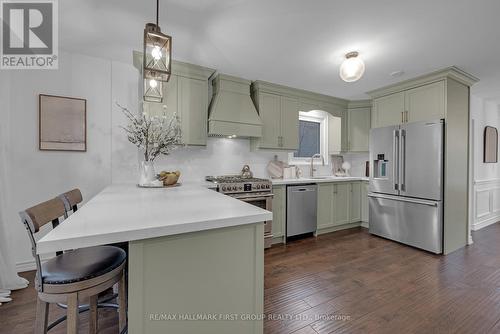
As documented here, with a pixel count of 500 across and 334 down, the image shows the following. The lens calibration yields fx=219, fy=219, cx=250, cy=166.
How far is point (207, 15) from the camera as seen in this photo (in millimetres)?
1839

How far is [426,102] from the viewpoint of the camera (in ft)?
9.96

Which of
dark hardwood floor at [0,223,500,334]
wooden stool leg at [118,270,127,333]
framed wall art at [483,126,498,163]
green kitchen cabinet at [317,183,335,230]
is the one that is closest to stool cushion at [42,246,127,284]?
wooden stool leg at [118,270,127,333]

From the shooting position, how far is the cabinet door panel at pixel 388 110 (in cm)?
332

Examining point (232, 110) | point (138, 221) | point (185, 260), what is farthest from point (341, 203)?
point (138, 221)

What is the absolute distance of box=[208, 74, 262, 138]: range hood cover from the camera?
2.98m

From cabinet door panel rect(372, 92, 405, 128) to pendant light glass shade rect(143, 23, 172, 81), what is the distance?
3.39 meters

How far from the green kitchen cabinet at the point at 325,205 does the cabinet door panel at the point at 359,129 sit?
109 cm

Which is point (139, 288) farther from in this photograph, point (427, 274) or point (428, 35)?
point (428, 35)

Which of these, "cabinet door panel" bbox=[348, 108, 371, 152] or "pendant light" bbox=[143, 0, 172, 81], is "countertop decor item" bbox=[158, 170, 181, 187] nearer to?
"pendant light" bbox=[143, 0, 172, 81]

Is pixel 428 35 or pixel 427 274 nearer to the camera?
pixel 428 35

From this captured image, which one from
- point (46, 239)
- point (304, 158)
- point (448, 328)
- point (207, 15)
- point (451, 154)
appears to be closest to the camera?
point (46, 239)

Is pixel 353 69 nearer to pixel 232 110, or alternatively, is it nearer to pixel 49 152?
pixel 232 110

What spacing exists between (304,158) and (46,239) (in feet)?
13.1

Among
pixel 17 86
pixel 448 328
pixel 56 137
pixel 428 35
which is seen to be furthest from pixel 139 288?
pixel 428 35
